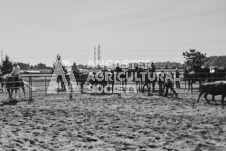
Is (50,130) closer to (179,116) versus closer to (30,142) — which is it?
(30,142)

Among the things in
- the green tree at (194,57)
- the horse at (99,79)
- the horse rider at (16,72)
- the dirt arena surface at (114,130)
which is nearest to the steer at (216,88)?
the dirt arena surface at (114,130)

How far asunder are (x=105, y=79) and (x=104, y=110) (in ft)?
21.2

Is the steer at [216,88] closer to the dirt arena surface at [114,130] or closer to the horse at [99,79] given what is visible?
the dirt arena surface at [114,130]

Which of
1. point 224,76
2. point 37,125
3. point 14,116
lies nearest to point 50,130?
point 37,125

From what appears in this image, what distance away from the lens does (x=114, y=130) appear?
5.94 m

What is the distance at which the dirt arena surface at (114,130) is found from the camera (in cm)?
475

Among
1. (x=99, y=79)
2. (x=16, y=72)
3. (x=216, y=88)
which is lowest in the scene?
(x=216, y=88)

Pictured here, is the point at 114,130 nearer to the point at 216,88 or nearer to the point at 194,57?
the point at 216,88

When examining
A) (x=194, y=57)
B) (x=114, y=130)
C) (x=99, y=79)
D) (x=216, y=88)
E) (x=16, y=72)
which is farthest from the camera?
(x=194, y=57)

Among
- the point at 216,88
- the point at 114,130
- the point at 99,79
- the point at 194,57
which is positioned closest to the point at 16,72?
the point at 99,79

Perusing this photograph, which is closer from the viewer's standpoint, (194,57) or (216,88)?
(216,88)

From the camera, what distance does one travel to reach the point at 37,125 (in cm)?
636

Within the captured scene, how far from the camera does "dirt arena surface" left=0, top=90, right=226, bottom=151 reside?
15.6 feet

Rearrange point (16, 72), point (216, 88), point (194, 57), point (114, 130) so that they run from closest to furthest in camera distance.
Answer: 1. point (114, 130)
2. point (216, 88)
3. point (16, 72)
4. point (194, 57)
